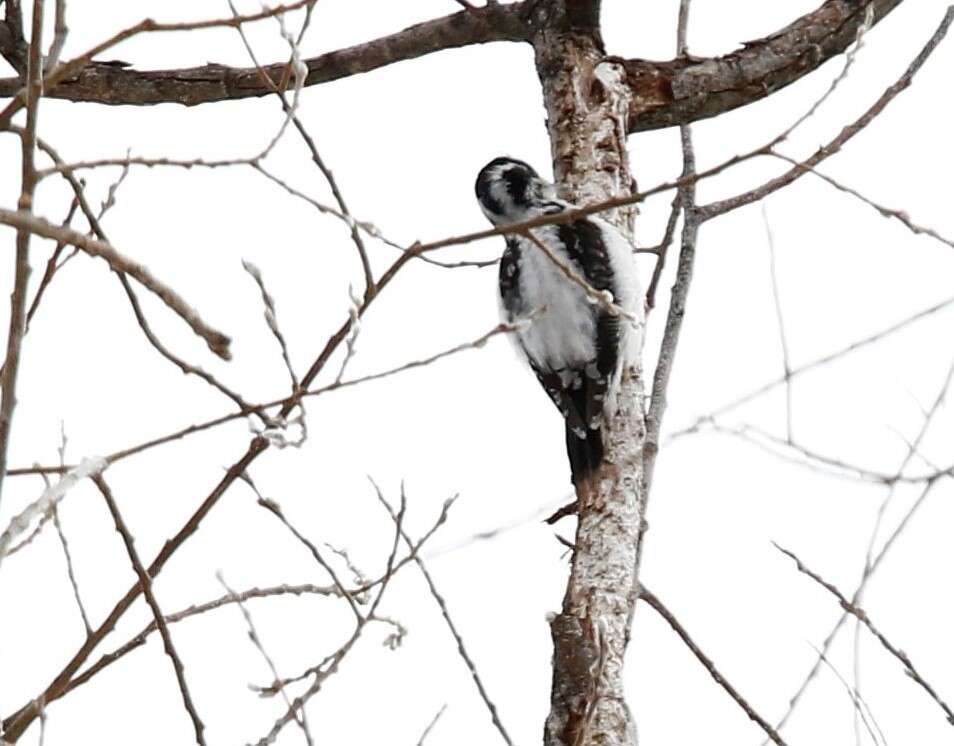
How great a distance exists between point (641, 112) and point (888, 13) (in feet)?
3.01

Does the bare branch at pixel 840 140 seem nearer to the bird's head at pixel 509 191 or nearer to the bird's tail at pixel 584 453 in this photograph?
the bird's tail at pixel 584 453

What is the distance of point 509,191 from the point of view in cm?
509

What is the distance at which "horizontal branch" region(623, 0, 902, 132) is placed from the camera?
4621mm

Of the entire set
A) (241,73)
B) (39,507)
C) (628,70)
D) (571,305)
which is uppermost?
(241,73)

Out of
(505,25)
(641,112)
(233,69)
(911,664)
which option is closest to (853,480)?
(911,664)

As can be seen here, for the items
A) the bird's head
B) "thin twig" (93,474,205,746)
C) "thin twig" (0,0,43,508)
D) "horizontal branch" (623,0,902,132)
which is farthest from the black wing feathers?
"thin twig" (0,0,43,508)

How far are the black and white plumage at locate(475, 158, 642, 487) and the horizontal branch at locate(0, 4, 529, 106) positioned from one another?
21.0 inches

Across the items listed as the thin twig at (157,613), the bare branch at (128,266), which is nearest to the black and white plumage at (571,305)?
the thin twig at (157,613)

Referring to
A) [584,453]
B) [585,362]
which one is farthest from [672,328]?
[585,362]

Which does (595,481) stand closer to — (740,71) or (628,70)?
(628,70)

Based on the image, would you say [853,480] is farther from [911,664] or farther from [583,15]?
[583,15]

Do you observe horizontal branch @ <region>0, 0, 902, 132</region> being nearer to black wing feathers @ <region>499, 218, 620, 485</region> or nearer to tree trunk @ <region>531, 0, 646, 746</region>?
tree trunk @ <region>531, 0, 646, 746</region>

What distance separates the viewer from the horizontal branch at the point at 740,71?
4.62 meters

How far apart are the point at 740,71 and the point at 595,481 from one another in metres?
1.55
